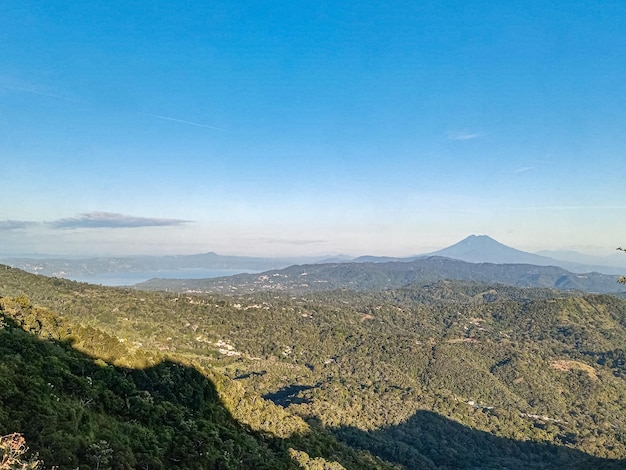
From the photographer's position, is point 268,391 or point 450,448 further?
point 268,391

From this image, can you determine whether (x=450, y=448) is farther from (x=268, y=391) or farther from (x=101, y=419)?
(x=101, y=419)

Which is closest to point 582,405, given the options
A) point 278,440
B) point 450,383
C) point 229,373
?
point 450,383

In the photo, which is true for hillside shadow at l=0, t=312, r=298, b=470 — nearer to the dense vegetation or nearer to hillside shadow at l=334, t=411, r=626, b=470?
the dense vegetation

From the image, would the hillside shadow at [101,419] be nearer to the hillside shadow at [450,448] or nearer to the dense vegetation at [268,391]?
the dense vegetation at [268,391]

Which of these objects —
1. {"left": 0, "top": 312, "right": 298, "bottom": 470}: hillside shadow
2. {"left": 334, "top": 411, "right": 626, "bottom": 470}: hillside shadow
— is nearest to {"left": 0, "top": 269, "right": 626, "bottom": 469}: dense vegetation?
{"left": 0, "top": 312, "right": 298, "bottom": 470}: hillside shadow

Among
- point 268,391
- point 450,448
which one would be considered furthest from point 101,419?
point 268,391

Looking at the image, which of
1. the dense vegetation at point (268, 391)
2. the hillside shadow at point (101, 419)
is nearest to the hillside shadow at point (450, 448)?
the dense vegetation at point (268, 391)

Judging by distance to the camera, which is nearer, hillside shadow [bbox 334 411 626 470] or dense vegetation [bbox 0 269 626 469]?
dense vegetation [bbox 0 269 626 469]

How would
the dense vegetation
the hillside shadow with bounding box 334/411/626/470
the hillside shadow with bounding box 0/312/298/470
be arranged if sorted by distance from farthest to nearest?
1. the hillside shadow with bounding box 334/411/626/470
2. the dense vegetation
3. the hillside shadow with bounding box 0/312/298/470

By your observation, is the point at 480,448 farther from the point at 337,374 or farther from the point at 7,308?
the point at 7,308
